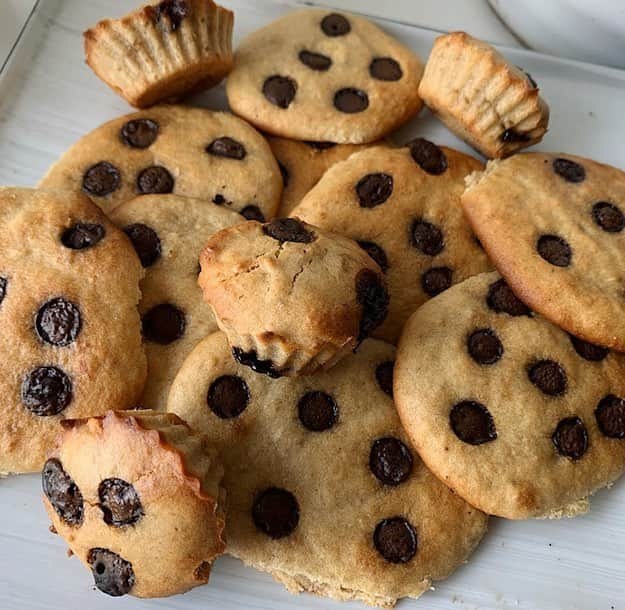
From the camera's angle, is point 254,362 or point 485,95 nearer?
point 254,362

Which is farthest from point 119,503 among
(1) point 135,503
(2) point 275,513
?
(2) point 275,513

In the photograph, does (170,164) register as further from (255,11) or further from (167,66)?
(255,11)

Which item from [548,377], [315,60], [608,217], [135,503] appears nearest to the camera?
[135,503]

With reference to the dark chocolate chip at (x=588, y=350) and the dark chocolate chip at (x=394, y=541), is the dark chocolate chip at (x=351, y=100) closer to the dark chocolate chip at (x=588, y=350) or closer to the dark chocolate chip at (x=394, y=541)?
the dark chocolate chip at (x=588, y=350)

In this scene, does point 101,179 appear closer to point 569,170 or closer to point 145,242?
point 145,242

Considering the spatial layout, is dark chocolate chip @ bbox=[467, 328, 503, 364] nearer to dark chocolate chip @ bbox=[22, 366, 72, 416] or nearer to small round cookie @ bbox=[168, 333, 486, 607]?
small round cookie @ bbox=[168, 333, 486, 607]

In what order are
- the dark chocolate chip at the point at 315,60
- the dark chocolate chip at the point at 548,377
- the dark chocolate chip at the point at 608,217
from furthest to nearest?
the dark chocolate chip at the point at 315,60 → the dark chocolate chip at the point at 608,217 → the dark chocolate chip at the point at 548,377

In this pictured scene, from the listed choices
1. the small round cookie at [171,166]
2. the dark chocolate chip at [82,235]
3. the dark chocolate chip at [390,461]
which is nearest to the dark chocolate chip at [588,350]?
the dark chocolate chip at [390,461]
